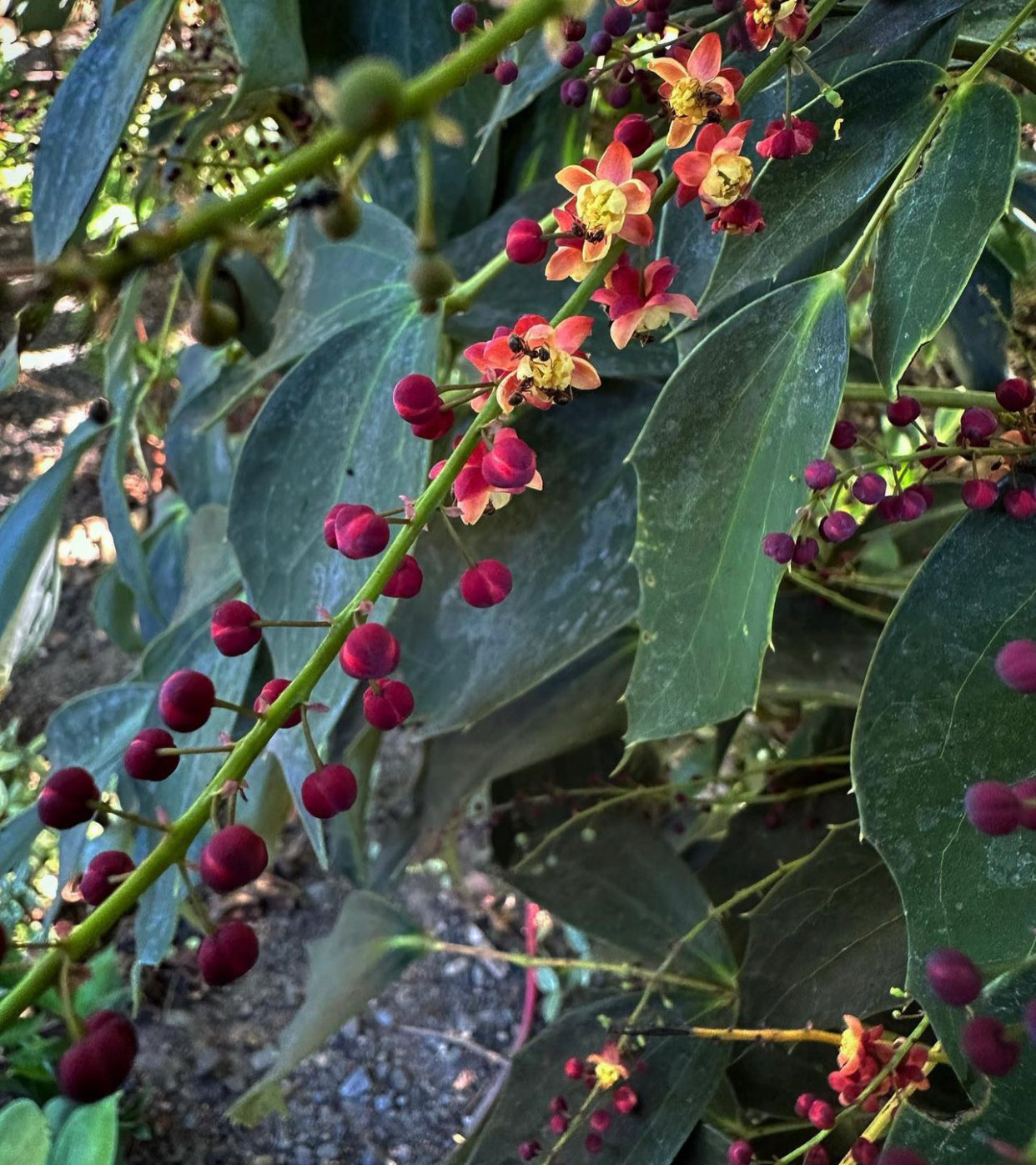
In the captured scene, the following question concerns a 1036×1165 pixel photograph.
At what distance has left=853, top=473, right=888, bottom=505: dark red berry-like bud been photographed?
313 mm

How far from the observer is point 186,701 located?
0.26m

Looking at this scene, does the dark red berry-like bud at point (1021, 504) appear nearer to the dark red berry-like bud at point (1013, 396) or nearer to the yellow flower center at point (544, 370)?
the dark red berry-like bud at point (1013, 396)

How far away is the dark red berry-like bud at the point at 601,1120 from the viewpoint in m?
0.47

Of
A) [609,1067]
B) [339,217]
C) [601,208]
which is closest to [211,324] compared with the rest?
[339,217]

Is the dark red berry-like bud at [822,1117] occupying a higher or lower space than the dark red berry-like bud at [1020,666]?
lower

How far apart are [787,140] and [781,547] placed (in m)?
0.12

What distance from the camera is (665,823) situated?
0.84 m

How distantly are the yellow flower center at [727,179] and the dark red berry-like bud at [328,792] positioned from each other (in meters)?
0.20

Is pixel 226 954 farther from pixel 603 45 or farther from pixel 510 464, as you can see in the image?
pixel 603 45

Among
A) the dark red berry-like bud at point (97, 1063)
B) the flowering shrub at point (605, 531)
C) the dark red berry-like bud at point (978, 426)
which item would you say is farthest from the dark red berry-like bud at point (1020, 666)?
the dark red berry-like bud at point (97, 1063)

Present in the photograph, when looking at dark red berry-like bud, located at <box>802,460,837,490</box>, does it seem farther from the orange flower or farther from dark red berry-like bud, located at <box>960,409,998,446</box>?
the orange flower

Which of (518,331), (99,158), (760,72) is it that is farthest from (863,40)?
(99,158)

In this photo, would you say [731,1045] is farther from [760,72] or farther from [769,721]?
[760,72]

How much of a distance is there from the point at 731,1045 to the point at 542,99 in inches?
21.1
